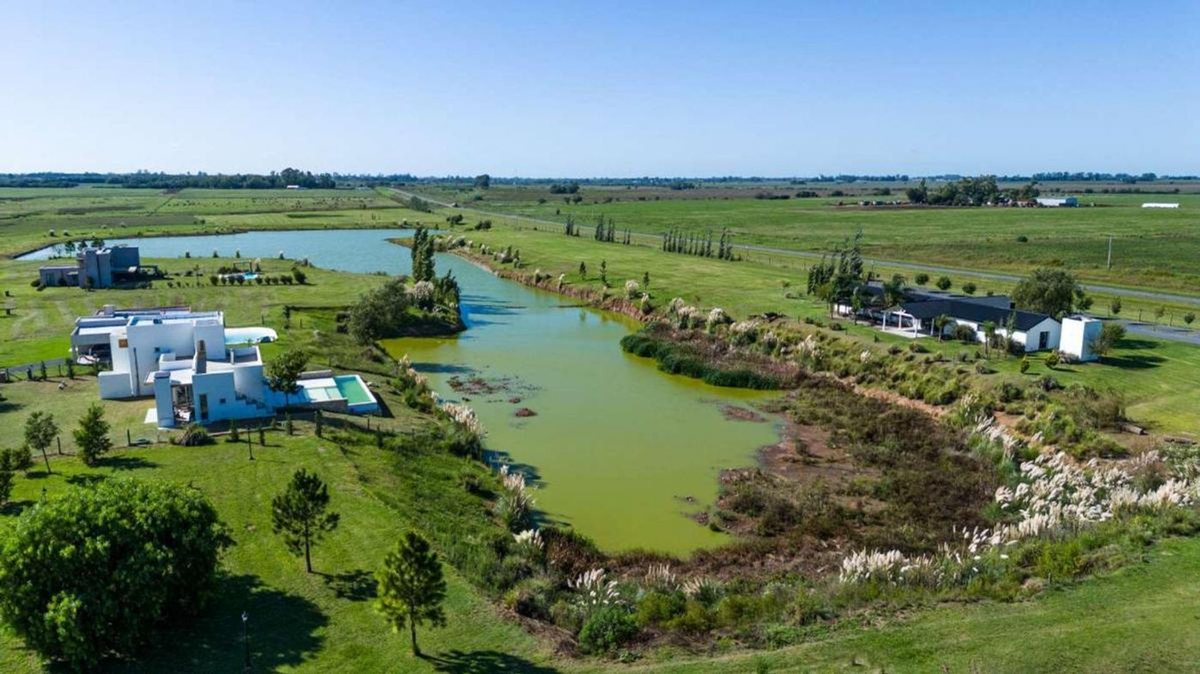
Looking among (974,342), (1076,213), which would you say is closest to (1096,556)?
(974,342)

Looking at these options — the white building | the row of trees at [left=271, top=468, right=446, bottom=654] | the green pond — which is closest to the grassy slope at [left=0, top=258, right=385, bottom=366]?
the green pond

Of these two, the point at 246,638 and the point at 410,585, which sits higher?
the point at 410,585

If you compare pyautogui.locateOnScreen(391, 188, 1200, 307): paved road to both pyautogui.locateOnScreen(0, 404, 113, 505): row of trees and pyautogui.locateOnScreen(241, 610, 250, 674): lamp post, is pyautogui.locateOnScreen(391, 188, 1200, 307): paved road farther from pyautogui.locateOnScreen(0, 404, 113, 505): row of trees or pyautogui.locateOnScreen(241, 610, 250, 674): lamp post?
pyautogui.locateOnScreen(0, 404, 113, 505): row of trees

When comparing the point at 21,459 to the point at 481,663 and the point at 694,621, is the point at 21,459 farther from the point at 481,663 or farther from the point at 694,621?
the point at 694,621

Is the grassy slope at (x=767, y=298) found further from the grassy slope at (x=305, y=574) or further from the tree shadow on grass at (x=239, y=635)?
the tree shadow on grass at (x=239, y=635)

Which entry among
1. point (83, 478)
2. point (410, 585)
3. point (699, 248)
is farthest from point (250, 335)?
point (699, 248)
